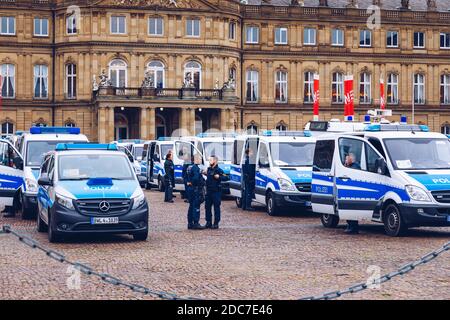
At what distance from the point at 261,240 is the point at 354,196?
8.62 feet

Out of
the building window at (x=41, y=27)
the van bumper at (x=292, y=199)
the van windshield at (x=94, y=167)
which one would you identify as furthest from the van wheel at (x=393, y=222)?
the building window at (x=41, y=27)

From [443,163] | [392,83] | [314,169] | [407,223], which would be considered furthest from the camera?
[392,83]

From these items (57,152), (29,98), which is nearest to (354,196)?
(57,152)

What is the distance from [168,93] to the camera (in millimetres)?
68125

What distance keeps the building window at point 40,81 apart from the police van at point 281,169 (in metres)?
45.0

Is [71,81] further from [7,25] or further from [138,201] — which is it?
[138,201]

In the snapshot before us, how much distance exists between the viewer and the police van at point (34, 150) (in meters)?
24.0

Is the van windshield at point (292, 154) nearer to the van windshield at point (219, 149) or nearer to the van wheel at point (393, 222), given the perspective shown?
the van wheel at point (393, 222)

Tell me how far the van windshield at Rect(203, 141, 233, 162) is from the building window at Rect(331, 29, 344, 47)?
1698 inches

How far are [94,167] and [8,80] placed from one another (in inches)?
2111

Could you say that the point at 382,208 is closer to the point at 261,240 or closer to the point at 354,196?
the point at 354,196

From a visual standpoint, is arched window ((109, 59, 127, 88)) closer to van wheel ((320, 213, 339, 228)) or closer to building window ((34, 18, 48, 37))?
building window ((34, 18, 48, 37))

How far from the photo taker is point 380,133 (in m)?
20.9

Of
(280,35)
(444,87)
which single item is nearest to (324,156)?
(280,35)
